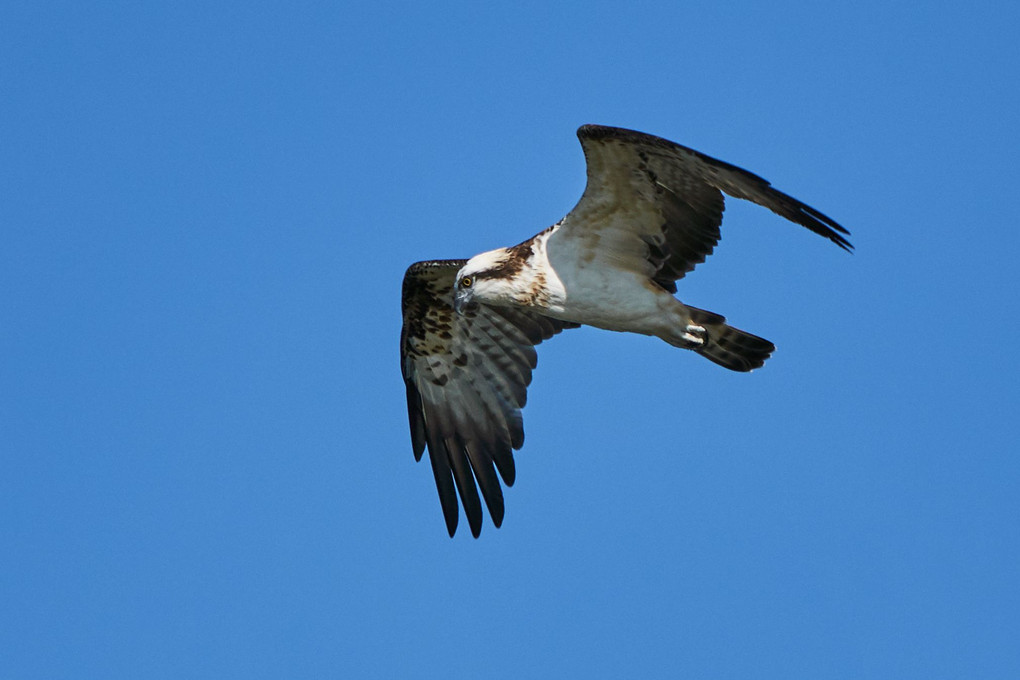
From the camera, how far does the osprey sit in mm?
10203

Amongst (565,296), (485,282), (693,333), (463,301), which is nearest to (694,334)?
(693,333)

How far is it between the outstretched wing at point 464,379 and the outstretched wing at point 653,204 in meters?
1.47

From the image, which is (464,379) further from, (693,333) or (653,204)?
(653,204)

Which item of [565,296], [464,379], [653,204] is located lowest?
[565,296]

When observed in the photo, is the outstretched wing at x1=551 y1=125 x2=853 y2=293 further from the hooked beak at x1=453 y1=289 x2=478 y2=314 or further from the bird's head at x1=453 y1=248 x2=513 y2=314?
the hooked beak at x1=453 y1=289 x2=478 y2=314

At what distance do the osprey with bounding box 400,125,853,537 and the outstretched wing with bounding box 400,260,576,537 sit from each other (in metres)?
0.01

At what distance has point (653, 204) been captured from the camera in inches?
421

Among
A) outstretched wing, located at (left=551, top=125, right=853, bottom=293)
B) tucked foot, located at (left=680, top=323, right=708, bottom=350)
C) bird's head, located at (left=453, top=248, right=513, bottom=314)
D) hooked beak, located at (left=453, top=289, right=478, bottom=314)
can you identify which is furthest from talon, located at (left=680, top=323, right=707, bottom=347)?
hooked beak, located at (left=453, top=289, right=478, bottom=314)

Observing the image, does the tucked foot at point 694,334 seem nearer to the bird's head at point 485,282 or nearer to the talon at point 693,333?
the talon at point 693,333

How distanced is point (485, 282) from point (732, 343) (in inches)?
83.2

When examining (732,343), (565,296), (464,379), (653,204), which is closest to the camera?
(653,204)

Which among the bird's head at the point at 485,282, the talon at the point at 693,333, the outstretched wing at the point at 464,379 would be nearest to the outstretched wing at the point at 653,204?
the talon at the point at 693,333

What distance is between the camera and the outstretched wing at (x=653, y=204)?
974 cm

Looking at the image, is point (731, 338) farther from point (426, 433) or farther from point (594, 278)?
point (426, 433)
